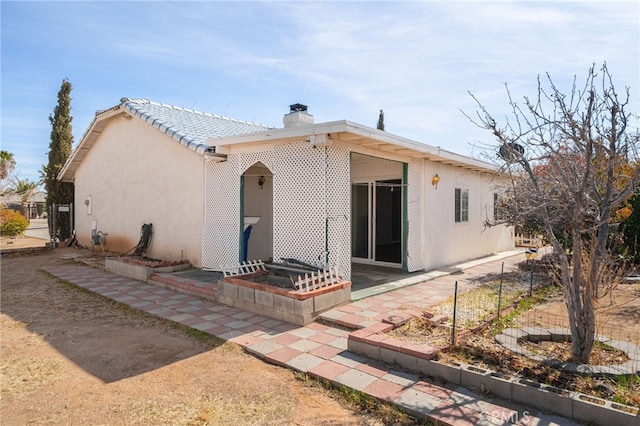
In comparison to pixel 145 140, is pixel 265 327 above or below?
below

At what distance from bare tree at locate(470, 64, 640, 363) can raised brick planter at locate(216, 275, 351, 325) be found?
345 cm

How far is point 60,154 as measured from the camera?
1933 cm

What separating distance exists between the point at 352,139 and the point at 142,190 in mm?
8226

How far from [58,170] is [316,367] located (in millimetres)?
19803

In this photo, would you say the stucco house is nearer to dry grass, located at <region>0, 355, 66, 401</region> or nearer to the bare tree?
the bare tree

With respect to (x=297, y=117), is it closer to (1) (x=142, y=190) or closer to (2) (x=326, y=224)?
(2) (x=326, y=224)

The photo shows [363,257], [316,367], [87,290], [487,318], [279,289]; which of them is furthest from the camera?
[363,257]

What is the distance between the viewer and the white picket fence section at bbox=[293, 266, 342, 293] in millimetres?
6410

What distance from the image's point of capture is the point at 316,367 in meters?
4.48

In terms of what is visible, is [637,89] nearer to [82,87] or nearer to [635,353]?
[635,353]

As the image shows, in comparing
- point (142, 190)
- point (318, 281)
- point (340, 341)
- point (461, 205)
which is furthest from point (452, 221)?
point (142, 190)

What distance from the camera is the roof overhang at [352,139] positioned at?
712 cm

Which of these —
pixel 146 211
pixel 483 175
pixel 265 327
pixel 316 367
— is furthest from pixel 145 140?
pixel 483 175

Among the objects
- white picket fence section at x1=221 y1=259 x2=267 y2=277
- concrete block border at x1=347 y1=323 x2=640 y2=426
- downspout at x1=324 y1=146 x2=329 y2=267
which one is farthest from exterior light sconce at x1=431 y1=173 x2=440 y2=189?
concrete block border at x1=347 y1=323 x2=640 y2=426
